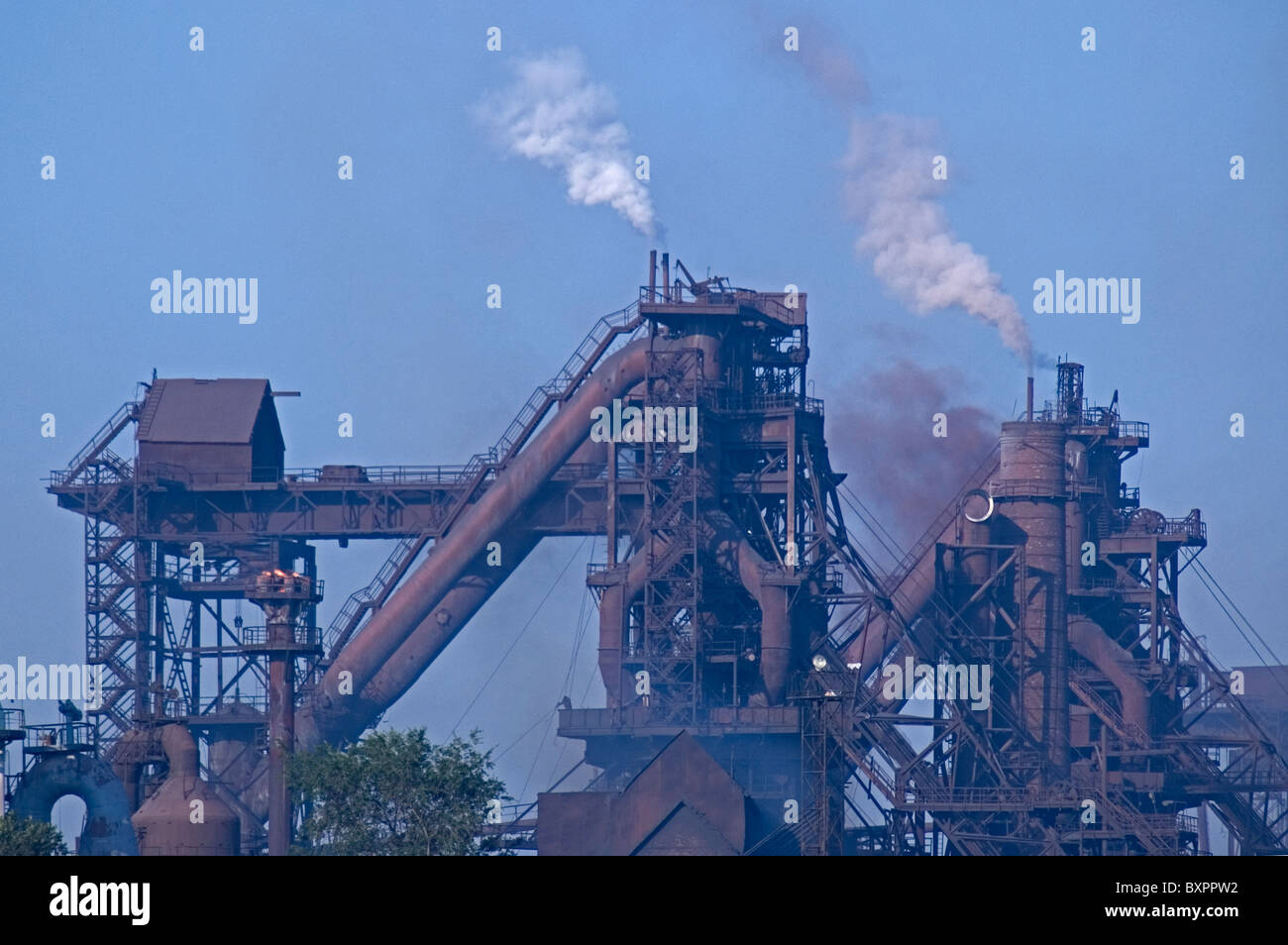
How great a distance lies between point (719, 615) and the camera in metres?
67.1

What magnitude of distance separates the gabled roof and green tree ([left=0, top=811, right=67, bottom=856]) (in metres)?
22.4

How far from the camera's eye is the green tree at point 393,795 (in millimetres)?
60500

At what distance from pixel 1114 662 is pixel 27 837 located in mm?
33312

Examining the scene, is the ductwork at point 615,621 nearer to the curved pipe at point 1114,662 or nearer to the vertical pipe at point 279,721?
the vertical pipe at point 279,721

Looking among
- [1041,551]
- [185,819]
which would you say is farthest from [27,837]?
[1041,551]

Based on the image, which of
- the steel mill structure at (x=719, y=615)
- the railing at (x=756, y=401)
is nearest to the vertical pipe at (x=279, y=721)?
the steel mill structure at (x=719, y=615)

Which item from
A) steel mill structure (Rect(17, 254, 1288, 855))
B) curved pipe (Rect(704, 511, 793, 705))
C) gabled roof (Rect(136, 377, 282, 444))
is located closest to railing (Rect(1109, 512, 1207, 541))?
steel mill structure (Rect(17, 254, 1288, 855))

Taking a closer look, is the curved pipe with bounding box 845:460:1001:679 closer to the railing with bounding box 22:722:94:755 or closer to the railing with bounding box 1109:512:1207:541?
the railing with bounding box 1109:512:1207:541

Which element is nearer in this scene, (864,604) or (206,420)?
(864,604)
